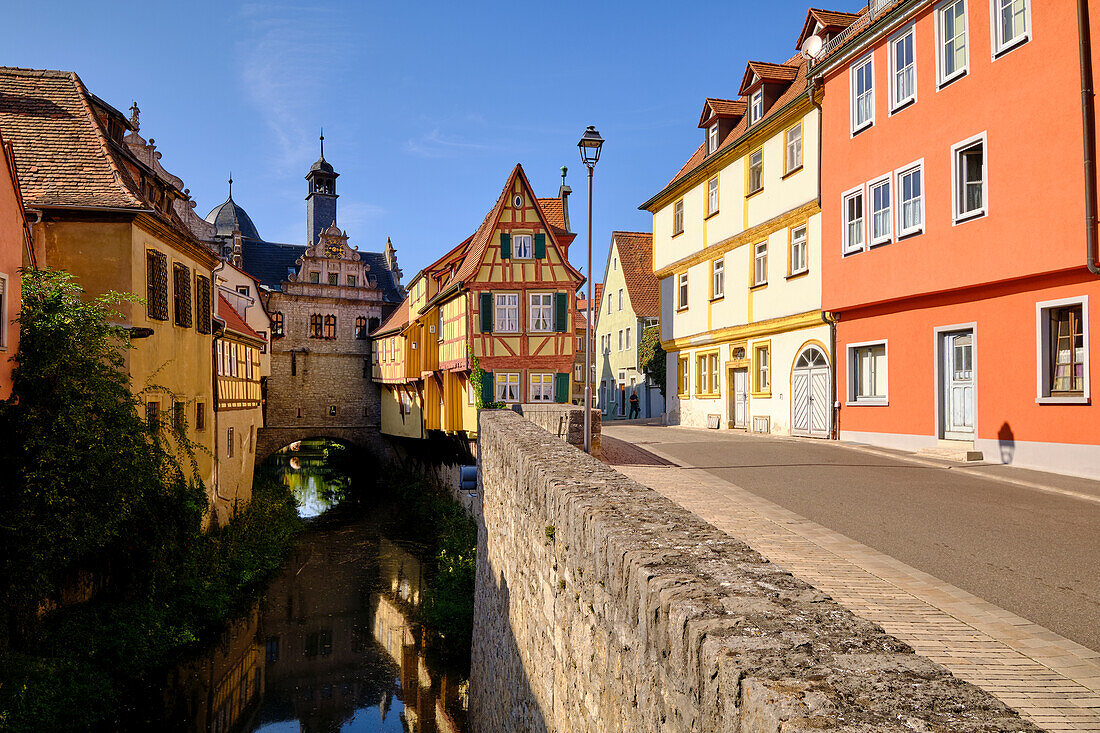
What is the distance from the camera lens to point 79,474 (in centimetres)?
1317

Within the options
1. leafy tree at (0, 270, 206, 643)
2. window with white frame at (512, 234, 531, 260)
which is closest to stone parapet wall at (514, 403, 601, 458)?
leafy tree at (0, 270, 206, 643)

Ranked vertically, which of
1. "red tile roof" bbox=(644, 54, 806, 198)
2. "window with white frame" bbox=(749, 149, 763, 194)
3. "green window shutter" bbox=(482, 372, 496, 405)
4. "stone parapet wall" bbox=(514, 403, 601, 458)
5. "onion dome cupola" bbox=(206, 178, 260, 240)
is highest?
"onion dome cupola" bbox=(206, 178, 260, 240)

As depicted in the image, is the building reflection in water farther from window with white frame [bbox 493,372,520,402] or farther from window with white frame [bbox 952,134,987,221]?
window with white frame [bbox 952,134,987,221]

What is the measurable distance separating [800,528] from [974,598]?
2449 mm

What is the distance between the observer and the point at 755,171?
22.6 meters

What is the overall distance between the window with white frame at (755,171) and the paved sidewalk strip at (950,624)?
15.7 meters

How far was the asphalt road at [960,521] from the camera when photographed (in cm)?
590

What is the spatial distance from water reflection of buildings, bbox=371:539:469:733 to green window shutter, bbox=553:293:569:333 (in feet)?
29.4

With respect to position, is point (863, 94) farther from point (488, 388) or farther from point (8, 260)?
point (8, 260)

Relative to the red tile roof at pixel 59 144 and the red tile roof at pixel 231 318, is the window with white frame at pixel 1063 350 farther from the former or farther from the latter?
the red tile roof at pixel 231 318

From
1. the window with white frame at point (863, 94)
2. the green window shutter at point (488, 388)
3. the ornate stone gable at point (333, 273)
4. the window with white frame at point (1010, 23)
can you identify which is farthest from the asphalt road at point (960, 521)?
the ornate stone gable at point (333, 273)

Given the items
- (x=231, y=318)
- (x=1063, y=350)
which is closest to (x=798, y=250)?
(x=1063, y=350)

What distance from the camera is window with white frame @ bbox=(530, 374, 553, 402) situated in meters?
27.2

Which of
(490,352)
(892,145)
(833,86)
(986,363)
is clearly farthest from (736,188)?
(986,363)
